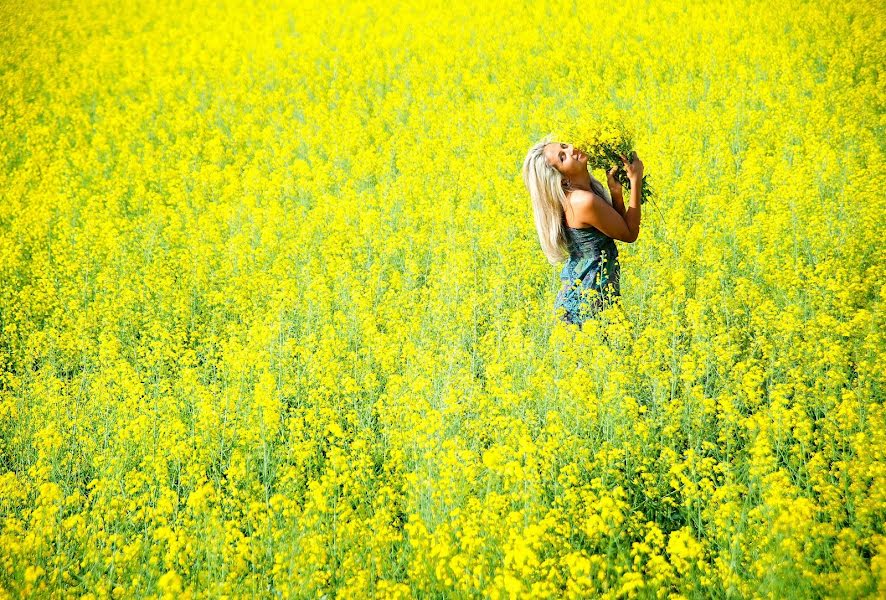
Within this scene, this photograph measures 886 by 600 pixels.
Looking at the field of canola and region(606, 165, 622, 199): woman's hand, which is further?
region(606, 165, 622, 199): woman's hand

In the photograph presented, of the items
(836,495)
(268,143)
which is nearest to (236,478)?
(836,495)

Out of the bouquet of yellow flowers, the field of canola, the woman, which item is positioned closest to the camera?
the field of canola

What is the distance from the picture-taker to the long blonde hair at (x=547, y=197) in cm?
401

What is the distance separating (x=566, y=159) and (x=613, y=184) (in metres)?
0.37

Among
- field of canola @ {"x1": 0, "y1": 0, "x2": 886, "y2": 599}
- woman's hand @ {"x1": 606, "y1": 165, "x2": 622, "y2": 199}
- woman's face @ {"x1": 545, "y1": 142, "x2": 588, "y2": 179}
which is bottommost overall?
field of canola @ {"x1": 0, "y1": 0, "x2": 886, "y2": 599}

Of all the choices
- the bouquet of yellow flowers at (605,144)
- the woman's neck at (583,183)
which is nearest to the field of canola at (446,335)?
the bouquet of yellow flowers at (605,144)

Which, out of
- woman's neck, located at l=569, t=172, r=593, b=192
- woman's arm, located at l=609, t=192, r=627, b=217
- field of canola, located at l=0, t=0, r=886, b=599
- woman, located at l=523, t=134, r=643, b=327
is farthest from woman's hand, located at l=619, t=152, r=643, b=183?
field of canola, located at l=0, t=0, r=886, b=599

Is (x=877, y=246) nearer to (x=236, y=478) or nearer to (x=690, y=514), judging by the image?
(x=690, y=514)

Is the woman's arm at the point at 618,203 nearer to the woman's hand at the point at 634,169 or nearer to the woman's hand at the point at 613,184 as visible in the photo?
the woman's hand at the point at 613,184

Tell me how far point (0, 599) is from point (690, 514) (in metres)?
2.73

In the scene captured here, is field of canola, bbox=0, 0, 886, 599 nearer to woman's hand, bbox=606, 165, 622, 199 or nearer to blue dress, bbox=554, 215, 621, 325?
blue dress, bbox=554, 215, 621, 325

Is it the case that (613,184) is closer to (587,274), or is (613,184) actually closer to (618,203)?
(618,203)

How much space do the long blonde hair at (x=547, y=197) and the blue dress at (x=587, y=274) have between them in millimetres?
65

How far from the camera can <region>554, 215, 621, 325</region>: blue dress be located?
13.3 feet
